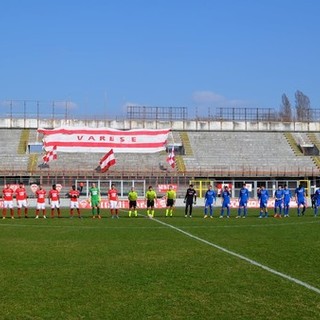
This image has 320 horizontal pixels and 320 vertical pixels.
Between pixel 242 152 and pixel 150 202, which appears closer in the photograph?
pixel 150 202

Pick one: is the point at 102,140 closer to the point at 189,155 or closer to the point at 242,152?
the point at 189,155

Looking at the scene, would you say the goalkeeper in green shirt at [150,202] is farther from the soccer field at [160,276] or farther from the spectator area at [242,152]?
the spectator area at [242,152]

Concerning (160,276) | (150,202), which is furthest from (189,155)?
(160,276)

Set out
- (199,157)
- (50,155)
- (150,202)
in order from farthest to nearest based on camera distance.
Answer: (199,157) → (50,155) → (150,202)

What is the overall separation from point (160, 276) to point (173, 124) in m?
59.8

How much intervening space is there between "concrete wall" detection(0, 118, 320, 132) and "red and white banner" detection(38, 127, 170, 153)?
1095 centimetres

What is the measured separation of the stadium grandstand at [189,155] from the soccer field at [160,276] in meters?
36.9

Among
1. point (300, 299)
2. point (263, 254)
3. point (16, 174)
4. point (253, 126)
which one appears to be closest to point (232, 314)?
point (300, 299)

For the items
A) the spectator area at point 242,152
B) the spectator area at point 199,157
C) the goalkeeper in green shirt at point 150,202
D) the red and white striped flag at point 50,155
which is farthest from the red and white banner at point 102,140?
the goalkeeper in green shirt at point 150,202

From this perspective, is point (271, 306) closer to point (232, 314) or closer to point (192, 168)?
point (232, 314)

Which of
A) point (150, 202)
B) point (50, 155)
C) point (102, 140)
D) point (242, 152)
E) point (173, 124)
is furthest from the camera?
point (173, 124)

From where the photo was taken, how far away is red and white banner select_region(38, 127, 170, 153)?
59000 millimetres

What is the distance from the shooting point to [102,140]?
59.7 metres

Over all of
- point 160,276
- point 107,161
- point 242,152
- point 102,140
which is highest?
point 102,140
